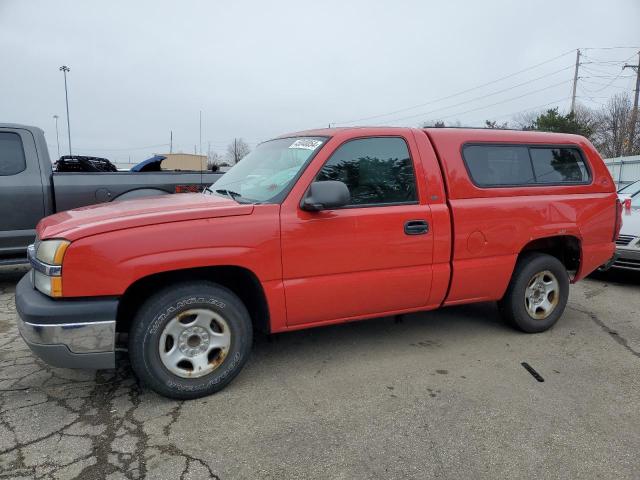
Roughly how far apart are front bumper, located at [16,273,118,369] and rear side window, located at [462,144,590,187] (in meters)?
2.99

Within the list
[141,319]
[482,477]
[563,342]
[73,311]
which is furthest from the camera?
[563,342]

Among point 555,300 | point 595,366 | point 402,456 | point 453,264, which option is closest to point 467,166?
point 453,264

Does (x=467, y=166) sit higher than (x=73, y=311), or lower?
higher

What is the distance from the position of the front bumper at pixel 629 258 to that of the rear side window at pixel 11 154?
7.62 m

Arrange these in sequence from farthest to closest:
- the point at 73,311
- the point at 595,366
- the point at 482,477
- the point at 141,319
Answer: the point at 595,366, the point at 141,319, the point at 73,311, the point at 482,477

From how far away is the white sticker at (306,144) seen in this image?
11.7 ft

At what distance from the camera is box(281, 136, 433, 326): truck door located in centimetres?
330

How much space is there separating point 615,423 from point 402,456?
1.44 m

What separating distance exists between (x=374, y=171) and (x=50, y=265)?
2.29 m

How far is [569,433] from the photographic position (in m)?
2.82

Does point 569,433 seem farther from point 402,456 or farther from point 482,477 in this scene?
A: point 402,456

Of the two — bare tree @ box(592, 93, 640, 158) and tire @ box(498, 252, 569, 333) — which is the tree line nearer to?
bare tree @ box(592, 93, 640, 158)

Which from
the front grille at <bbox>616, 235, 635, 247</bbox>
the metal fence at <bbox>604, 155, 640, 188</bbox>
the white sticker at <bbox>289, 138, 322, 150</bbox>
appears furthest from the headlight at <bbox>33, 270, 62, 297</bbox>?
the metal fence at <bbox>604, 155, 640, 188</bbox>

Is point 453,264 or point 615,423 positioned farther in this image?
point 453,264
